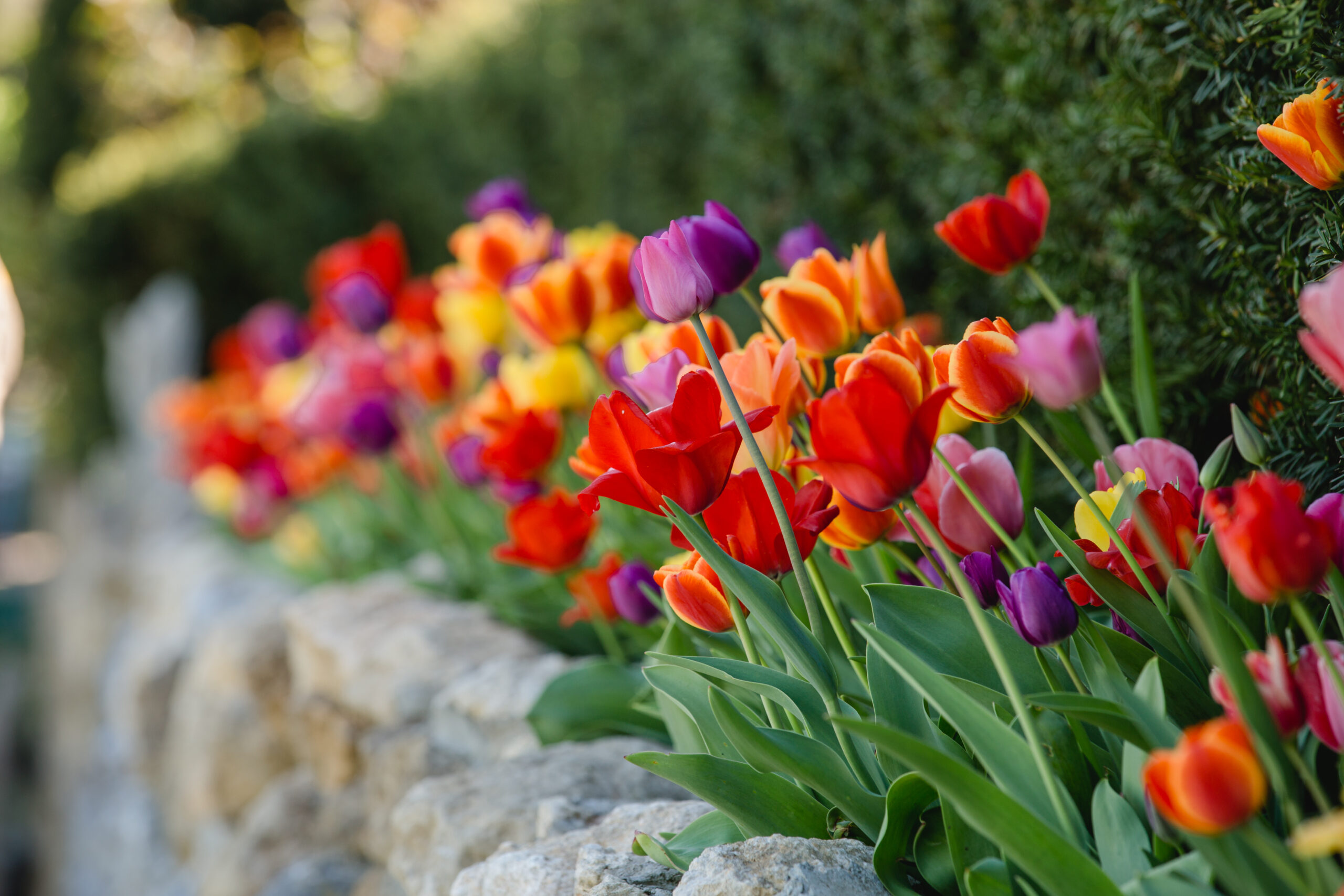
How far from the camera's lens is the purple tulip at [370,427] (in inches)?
87.2

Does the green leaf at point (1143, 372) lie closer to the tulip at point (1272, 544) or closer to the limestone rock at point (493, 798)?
the tulip at point (1272, 544)

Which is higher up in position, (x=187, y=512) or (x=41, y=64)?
(x=41, y=64)

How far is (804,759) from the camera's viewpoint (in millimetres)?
881

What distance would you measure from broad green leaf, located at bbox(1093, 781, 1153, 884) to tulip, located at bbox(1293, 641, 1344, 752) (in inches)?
5.8

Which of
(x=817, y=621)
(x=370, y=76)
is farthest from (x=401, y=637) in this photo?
(x=370, y=76)

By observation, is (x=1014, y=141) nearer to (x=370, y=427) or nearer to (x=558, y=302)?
(x=558, y=302)

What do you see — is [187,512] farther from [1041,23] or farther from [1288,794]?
[1288,794]

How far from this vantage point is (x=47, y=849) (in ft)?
25.5

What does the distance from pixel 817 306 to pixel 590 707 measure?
73 cm

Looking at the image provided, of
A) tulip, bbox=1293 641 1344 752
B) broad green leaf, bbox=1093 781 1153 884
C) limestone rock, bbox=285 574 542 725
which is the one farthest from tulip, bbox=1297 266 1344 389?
limestone rock, bbox=285 574 542 725

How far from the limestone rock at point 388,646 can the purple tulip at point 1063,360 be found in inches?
53.5

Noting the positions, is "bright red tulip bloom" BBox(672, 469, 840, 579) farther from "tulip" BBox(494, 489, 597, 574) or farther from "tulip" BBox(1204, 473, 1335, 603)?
"tulip" BBox(494, 489, 597, 574)

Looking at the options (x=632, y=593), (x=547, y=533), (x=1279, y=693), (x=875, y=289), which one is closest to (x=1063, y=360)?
(x=1279, y=693)

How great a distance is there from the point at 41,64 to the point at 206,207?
18.5ft
